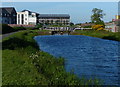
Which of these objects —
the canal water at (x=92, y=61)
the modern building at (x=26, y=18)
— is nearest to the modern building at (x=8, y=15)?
the modern building at (x=26, y=18)

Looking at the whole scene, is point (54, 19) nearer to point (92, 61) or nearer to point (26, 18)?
point (26, 18)

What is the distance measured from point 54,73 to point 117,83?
4229 millimetres

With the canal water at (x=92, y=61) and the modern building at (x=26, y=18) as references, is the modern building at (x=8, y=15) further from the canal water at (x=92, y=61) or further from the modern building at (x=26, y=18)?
the canal water at (x=92, y=61)

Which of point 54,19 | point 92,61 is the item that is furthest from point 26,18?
point 92,61

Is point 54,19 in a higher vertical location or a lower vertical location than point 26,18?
lower

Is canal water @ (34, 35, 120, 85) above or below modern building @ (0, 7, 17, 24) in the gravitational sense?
below

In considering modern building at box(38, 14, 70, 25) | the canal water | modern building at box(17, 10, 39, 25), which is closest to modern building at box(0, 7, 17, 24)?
modern building at box(17, 10, 39, 25)

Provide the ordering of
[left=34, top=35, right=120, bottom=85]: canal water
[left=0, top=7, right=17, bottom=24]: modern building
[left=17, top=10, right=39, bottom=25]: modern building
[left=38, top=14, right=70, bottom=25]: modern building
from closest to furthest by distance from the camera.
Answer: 1. [left=34, top=35, right=120, bottom=85]: canal water
2. [left=0, top=7, right=17, bottom=24]: modern building
3. [left=17, top=10, right=39, bottom=25]: modern building
4. [left=38, top=14, right=70, bottom=25]: modern building

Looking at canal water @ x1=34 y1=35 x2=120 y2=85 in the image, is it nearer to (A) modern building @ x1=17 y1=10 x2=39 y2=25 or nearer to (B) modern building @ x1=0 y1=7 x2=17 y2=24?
(B) modern building @ x1=0 y1=7 x2=17 y2=24

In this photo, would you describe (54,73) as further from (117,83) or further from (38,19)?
(38,19)

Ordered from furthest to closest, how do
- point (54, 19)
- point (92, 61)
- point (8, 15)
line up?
point (54, 19) → point (8, 15) → point (92, 61)

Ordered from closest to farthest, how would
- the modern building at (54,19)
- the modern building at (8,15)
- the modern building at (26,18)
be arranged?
the modern building at (8,15), the modern building at (26,18), the modern building at (54,19)

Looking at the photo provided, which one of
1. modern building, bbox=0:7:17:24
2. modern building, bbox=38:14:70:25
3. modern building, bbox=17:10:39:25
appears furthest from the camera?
modern building, bbox=38:14:70:25

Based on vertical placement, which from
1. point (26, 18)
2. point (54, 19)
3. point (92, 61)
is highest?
point (26, 18)
